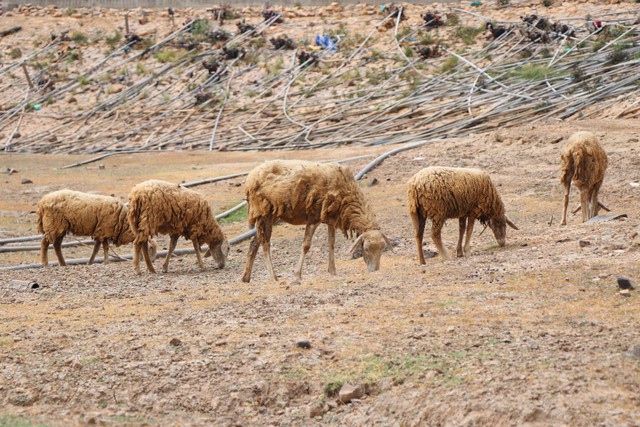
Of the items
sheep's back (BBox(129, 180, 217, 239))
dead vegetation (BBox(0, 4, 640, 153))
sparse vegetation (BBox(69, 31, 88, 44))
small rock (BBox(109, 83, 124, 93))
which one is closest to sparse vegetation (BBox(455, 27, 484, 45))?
dead vegetation (BBox(0, 4, 640, 153))

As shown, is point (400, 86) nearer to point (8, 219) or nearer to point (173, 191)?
point (8, 219)

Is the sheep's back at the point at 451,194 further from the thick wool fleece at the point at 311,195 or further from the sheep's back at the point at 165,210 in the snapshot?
the sheep's back at the point at 165,210

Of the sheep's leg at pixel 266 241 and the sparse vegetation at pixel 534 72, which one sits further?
the sparse vegetation at pixel 534 72

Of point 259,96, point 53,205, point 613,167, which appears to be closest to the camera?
point 53,205

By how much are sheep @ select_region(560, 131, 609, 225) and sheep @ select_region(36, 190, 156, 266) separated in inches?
294

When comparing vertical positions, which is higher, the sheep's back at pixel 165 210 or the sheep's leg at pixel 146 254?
the sheep's back at pixel 165 210

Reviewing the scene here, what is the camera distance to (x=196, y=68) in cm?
3947

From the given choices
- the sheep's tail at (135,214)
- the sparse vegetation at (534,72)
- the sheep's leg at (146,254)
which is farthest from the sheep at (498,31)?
the sheep's tail at (135,214)

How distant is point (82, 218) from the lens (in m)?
16.0

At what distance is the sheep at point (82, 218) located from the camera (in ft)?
52.6

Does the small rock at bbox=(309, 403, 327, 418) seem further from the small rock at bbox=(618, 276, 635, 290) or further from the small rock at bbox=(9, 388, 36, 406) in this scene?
the small rock at bbox=(618, 276, 635, 290)


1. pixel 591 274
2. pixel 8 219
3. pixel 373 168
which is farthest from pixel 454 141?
pixel 591 274

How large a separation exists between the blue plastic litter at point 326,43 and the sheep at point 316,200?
27.4 meters

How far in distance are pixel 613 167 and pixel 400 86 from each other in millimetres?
14100
